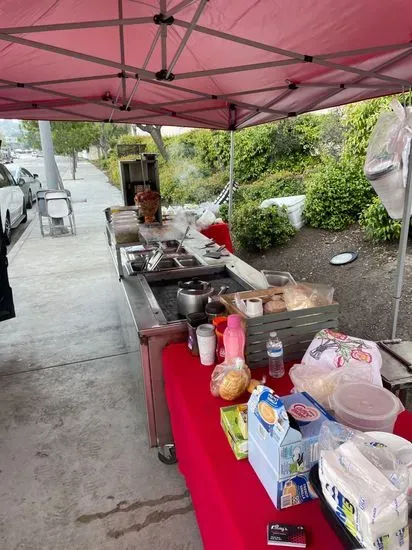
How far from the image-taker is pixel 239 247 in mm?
6945

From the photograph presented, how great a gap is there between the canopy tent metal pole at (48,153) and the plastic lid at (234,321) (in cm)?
879

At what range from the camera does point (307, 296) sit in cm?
189

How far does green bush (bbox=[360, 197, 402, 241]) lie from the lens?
5520mm

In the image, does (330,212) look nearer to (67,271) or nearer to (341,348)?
(67,271)

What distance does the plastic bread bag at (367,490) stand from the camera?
0.74m

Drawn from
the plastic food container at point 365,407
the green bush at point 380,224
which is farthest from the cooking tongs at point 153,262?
the green bush at point 380,224

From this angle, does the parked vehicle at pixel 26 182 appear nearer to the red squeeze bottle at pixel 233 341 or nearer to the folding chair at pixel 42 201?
the folding chair at pixel 42 201

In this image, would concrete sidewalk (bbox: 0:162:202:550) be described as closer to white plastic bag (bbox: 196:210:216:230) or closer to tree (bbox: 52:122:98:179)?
white plastic bag (bbox: 196:210:216:230)

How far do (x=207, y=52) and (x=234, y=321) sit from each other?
7.12ft

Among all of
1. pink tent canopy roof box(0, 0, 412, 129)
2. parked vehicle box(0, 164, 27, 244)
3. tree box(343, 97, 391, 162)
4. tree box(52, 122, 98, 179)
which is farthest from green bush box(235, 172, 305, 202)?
tree box(52, 122, 98, 179)

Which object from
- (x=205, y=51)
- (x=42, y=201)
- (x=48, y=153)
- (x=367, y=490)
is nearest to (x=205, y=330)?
(x=367, y=490)

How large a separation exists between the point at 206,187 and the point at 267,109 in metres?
6.50

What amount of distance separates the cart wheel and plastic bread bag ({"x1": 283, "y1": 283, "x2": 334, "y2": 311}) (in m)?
1.16

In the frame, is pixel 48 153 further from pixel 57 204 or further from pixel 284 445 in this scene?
pixel 284 445
